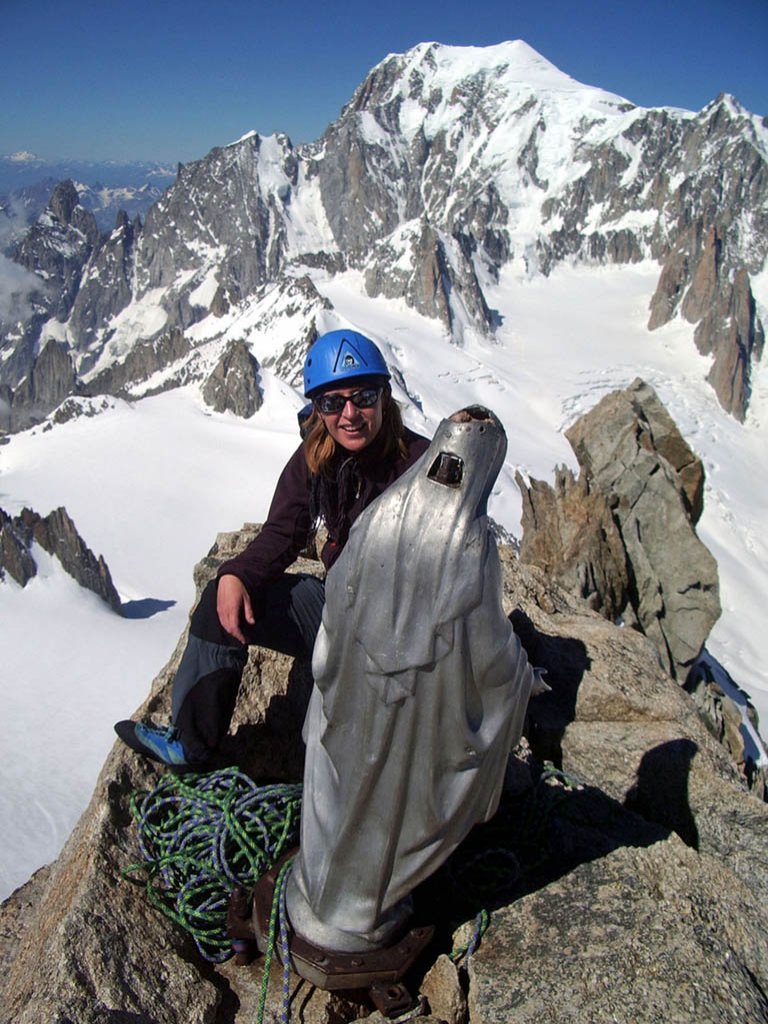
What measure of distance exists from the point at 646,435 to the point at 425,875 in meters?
12.2

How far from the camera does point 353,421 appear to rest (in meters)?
3.33

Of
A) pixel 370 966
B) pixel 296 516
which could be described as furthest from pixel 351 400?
pixel 370 966

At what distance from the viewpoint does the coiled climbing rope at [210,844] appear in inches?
134

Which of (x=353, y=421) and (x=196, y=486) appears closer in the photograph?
(x=353, y=421)

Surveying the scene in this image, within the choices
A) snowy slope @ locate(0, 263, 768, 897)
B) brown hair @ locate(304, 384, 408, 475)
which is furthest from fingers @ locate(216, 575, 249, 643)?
snowy slope @ locate(0, 263, 768, 897)

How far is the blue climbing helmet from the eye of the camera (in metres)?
3.20

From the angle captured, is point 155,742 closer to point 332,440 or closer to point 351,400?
point 332,440

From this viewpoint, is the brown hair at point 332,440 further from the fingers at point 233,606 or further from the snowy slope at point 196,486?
the snowy slope at point 196,486

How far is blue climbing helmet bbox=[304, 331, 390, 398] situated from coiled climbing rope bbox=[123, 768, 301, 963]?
203 cm

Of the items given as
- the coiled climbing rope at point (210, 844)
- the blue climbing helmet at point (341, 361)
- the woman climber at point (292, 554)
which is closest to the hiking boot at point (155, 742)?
the woman climber at point (292, 554)

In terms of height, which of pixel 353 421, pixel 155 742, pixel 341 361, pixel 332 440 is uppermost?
pixel 341 361

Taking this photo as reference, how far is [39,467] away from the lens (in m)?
52.8

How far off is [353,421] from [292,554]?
96cm

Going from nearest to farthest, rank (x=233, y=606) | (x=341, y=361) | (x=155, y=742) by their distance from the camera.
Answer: (x=341, y=361), (x=233, y=606), (x=155, y=742)
